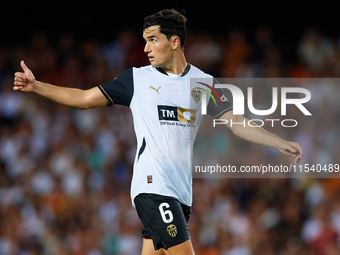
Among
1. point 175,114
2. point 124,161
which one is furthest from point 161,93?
point 124,161

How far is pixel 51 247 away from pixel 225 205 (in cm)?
304

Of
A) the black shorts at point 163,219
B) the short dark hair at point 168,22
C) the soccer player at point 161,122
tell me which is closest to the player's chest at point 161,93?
the soccer player at point 161,122

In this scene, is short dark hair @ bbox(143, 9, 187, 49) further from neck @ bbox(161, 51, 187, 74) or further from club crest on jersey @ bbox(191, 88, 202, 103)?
club crest on jersey @ bbox(191, 88, 202, 103)

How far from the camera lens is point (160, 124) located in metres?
3.84

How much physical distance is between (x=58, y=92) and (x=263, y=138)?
5.49 feet

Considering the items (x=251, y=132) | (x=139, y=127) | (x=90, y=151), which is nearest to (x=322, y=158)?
(x=90, y=151)

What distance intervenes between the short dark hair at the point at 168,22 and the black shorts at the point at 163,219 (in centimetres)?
130

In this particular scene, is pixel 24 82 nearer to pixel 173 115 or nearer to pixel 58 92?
pixel 58 92

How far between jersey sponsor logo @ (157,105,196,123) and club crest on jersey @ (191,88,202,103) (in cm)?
13

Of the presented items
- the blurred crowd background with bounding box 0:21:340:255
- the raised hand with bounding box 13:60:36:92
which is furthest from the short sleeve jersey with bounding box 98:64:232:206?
the blurred crowd background with bounding box 0:21:340:255

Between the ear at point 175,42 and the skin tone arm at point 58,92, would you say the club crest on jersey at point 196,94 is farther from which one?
the skin tone arm at point 58,92

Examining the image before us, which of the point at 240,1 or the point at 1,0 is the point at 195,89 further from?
the point at 1,0

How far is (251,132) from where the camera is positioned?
13.6 feet

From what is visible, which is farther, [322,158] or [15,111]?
[15,111]
